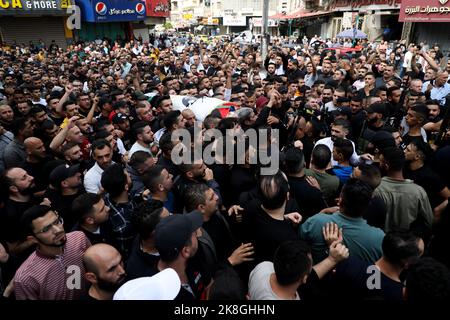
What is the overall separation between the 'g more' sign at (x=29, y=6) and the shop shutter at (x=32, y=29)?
7.07 feet

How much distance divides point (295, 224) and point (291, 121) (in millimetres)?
3062

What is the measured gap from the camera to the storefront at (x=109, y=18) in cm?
2575

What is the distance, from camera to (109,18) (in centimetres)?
2689

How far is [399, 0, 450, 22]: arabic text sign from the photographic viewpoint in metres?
19.0

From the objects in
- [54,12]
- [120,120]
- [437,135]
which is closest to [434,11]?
[437,135]

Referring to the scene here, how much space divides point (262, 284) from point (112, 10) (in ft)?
97.1

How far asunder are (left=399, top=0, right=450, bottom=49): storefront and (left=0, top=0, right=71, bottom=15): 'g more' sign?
23415 millimetres

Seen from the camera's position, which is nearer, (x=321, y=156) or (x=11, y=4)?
(x=321, y=156)

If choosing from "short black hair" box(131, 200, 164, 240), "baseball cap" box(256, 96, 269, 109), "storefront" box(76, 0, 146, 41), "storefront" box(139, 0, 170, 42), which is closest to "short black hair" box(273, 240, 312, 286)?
"short black hair" box(131, 200, 164, 240)

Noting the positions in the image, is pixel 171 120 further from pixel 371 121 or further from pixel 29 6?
pixel 29 6

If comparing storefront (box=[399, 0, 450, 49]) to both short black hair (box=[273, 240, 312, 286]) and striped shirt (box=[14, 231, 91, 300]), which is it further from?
striped shirt (box=[14, 231, 91, 300])

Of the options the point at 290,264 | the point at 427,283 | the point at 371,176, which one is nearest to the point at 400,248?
the point at 427,283

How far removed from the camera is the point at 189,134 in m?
4.59

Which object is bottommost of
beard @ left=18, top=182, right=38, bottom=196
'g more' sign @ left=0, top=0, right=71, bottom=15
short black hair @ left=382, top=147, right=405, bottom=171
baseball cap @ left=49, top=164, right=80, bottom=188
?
Answer: beard @ left=18, top=182, right=38, bottom=196
